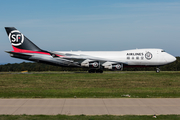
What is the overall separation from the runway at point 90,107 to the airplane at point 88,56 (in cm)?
3309

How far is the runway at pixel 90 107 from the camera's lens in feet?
40.6

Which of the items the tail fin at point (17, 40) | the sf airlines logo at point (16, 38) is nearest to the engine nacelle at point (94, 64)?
the tail fin at point (17, 40)

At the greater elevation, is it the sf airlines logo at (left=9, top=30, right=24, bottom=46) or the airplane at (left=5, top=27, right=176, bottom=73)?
the sf airlines logo at (left=9, top=30, right=24, bottom=46)

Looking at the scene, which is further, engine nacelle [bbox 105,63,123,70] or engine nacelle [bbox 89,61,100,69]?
engine nacelle [bbox 89,61,100,69]

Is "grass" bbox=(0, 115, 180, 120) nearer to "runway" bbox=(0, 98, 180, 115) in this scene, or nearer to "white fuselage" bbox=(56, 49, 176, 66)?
"runway" bbox=(0, 98, 180, 115)

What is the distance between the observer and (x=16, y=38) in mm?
48750

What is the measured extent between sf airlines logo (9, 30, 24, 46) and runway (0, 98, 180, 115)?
3503cm

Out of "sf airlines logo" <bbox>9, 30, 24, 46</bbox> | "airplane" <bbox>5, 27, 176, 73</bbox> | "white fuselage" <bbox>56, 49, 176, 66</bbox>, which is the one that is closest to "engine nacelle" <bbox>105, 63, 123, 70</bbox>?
"airplane" <bbox>5, 27, 176, 73</bbox>

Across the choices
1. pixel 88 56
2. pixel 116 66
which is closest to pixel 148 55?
pixel 116 66

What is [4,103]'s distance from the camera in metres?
14.7

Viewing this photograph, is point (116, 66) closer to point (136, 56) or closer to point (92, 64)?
point (136, 56)

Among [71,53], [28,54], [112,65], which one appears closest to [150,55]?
[112,65]

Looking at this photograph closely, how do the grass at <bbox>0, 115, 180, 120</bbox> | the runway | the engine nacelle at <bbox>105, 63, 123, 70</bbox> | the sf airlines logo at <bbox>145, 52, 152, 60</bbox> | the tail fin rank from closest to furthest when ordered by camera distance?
the grass at <bbox>0, 115, 180, 120</bbox>
the runway
the engine nacelle at <bbox>105, 63, 123, 70</bbox>
the sf airlines logo at <bbox>145, 52, 152, 60</bbox>
the tail fin

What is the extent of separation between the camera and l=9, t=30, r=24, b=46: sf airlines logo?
48.6 metres
